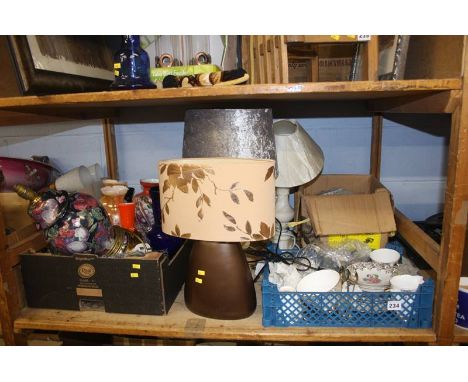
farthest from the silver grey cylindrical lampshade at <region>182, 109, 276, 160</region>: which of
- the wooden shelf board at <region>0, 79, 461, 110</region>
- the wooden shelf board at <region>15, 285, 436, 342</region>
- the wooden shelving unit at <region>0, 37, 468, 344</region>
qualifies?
the wooden shelf board at <region>15, 285, 436, 342</region>

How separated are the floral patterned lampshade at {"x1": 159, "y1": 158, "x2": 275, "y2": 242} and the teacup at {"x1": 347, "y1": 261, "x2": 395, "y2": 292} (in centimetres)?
30

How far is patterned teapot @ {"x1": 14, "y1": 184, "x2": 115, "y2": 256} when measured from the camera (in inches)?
35.2

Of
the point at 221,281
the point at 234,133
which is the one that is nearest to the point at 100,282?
the point at 221,281

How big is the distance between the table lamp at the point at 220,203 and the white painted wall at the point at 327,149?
0.66 meters

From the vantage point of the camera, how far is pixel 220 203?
2.50 feet

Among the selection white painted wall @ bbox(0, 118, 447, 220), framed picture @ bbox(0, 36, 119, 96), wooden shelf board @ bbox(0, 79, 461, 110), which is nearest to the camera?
wooden shelf board @ bbox(0, 79, 461, 110)

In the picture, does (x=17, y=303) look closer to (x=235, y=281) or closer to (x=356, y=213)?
(x=235, y=281)

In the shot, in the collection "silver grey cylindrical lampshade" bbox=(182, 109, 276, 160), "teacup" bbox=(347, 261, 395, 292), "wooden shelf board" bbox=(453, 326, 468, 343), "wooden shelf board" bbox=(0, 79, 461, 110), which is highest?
"wooden shelf board" bbox=(0, 79, 461, 110)

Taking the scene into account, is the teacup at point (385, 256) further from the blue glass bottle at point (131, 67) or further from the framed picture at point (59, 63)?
the framed picture at point (59, 63)

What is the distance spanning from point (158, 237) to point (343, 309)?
562mm

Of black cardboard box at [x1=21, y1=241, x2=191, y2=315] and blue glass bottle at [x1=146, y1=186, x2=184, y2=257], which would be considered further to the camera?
blue glass bottle at [x1=146, y1=186, x2=184, y2=257]

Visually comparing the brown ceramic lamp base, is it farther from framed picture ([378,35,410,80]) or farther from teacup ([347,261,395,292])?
framed picture ([378,35,410,80])

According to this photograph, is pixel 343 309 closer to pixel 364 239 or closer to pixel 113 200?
pixel 364 239

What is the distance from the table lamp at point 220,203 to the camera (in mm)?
755
